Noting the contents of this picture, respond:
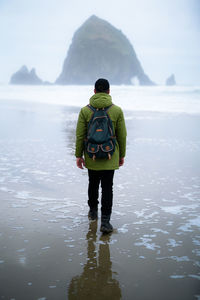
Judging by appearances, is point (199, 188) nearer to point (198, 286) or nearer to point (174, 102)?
point (198, 286)

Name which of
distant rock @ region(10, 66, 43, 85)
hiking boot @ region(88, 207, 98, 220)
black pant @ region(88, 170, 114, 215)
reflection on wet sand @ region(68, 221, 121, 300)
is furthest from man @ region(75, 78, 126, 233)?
distant rock @ region(10, 66, 43, 85)

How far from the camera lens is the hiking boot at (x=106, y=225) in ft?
13.5

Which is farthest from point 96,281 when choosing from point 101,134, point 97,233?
point 101,134

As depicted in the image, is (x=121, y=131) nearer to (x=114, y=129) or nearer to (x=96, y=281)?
(x=114, y=129)

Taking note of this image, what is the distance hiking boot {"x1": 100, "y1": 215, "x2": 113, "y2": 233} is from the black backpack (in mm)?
711

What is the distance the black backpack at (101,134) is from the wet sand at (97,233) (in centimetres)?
91

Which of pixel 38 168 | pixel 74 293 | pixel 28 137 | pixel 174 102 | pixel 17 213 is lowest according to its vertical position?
pixel 74 293

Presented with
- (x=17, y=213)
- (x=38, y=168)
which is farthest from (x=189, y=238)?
(x=38, y=168)

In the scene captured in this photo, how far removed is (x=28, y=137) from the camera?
36.6 feet

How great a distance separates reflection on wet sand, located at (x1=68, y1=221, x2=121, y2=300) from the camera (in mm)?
2854

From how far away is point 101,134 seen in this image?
13.0 ft

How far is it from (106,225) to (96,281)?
1127 mm

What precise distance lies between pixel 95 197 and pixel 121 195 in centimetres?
102

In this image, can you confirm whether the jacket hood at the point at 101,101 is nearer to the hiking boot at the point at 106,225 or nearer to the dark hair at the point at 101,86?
the dark hair at the point at 101,86
